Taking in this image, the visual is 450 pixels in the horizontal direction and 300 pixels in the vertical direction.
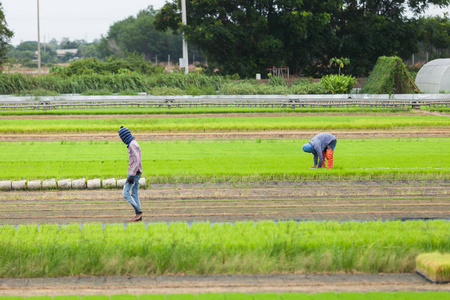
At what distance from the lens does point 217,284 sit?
9062 millimetres

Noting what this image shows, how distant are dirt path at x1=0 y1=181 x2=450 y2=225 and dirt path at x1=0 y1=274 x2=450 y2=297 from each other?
10.3 ft

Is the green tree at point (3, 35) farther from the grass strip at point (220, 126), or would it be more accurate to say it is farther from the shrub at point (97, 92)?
the grass strip at point (220, 126)

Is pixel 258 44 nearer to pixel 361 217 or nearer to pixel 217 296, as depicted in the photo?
pixel 361 217

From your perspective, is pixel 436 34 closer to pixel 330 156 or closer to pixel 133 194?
pixel 330 156

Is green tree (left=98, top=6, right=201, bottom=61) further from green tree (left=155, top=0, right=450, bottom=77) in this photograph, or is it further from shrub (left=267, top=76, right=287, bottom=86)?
shrub (left=267, top=76, right=287, bottom=86)

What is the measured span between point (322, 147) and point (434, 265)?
8282 millimetres

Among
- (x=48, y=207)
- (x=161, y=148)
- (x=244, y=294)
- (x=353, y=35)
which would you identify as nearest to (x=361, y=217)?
(x=244, y=294)

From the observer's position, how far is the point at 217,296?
838 centimetres

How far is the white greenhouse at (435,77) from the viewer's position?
51031 millimetres

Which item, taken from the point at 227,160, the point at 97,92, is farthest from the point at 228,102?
the point at 227,160

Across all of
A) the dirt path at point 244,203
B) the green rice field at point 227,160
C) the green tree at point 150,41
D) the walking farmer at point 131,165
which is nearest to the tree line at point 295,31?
the green rice field at point 227,160

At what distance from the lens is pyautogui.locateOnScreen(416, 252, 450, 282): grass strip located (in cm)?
908

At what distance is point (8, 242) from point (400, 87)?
41766 mm

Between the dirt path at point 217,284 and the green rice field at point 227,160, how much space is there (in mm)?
7454
